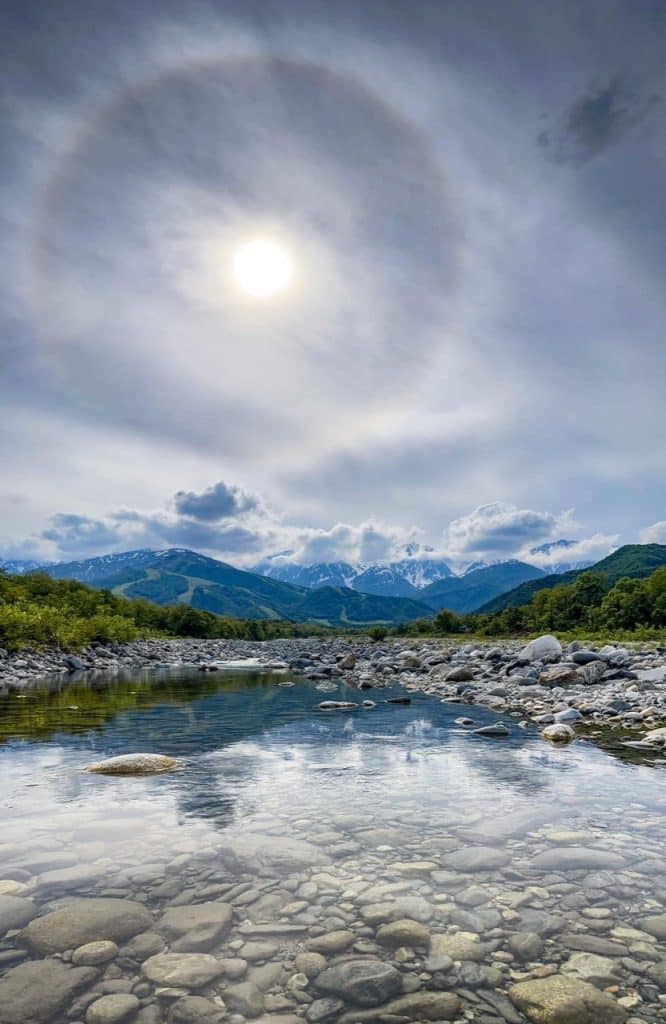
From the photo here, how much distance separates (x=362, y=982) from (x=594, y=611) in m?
75.6

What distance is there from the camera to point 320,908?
572 cm

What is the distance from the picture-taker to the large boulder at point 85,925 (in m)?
5.00

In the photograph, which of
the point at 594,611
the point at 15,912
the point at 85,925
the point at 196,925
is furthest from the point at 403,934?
the point at 594,611

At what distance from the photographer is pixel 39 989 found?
4273mm

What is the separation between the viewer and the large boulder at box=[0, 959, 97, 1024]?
3973 mm

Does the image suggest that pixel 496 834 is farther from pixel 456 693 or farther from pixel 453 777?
pixel 456 693

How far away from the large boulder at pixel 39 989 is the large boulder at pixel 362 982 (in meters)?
1.80

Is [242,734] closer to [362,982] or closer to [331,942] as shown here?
[331,942]

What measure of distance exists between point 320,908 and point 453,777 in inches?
239

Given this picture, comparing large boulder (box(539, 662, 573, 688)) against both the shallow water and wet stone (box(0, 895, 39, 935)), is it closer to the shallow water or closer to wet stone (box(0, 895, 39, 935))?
the shallow water

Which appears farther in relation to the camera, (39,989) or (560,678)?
(560,678)

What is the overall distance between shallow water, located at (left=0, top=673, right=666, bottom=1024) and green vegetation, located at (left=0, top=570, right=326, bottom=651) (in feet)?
A: 115

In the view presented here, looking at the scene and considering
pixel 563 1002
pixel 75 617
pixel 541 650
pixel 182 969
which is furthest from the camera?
pixel 75 617

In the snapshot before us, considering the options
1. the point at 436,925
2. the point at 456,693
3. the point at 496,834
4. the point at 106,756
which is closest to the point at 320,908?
the point at 436,925
